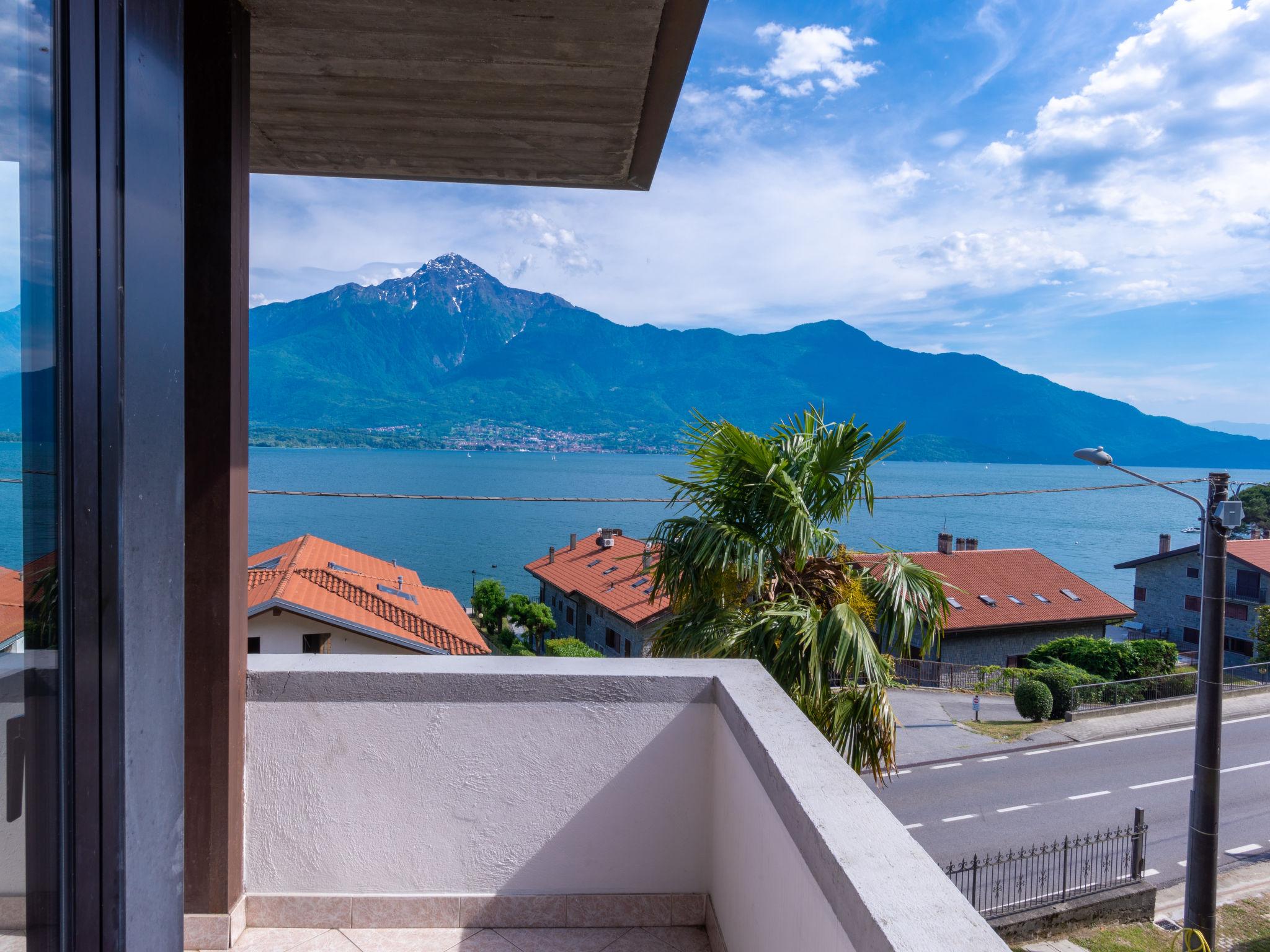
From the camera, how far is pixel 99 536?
836 mm

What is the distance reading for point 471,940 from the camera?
192 cm

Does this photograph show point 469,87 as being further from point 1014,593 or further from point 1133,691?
point 1014,593

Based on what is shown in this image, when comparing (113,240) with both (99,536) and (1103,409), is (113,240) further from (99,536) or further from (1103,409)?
(1103,409)

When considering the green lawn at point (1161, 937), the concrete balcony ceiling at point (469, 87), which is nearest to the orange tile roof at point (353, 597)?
the green lawn at point (1161, 937)

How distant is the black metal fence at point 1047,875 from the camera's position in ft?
31.5

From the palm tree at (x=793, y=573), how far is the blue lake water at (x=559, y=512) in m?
36.1

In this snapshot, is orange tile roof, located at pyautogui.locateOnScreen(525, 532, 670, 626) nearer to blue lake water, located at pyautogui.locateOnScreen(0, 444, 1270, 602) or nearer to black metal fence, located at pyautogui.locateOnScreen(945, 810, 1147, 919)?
black metal fence, located at pyautogui.locateOnScreen(945, 810, 1147, 919)

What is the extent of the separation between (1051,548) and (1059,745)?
7680cm

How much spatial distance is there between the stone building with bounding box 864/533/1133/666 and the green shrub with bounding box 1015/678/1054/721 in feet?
21.5

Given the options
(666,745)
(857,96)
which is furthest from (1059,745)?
(857,96)

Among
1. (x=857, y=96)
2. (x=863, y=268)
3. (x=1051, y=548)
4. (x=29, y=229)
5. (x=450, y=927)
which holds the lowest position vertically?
(x=1051, y=548)

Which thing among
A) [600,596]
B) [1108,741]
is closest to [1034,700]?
[1108,741]

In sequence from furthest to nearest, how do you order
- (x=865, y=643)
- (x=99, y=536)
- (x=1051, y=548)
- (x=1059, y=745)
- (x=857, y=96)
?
(x=857, y=96) → (x=1051, y=548) → (x=1059, y=745) → (x=865, y=643) → (x=99, y=536)

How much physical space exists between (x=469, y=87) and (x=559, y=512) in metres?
101
